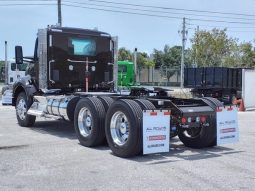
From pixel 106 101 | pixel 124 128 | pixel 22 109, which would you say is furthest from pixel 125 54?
pixel 124 128

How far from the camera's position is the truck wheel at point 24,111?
42.7 feet

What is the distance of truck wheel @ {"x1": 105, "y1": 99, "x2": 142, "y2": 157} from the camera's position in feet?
27.0

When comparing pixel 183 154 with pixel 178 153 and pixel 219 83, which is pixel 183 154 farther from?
pixel 219 83

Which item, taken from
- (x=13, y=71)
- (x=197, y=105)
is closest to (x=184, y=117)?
(x=197, y=105)

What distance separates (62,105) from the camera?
11086mm

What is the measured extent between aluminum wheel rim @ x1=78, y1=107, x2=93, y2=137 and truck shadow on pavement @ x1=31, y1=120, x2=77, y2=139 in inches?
54.7

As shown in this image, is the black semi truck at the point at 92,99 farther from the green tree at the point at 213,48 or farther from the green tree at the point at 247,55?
the green tree at the point at 247,55

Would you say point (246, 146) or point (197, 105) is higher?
point (197, 105)

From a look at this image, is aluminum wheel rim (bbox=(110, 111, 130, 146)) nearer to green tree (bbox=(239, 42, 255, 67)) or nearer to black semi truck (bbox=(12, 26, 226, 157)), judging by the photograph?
black semi truck (bbox=(12, 26, 226, 157))

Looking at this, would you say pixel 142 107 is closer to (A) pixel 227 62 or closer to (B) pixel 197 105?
(B) pixel 197 105

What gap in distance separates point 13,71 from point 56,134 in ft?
55.7

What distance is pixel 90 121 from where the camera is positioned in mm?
9836

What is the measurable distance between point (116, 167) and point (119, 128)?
131 cm

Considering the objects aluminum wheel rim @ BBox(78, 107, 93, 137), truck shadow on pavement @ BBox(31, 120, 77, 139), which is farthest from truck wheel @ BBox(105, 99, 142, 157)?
truck shadow on pavement @ BBox(31, 120, 77, 139)
